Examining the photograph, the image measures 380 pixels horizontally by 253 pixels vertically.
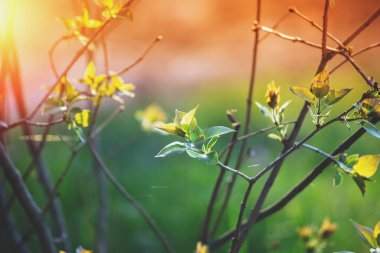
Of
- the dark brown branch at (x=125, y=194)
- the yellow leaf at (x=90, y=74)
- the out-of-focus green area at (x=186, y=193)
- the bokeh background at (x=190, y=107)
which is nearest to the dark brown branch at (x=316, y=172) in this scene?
the dark brown branch at (x=125, y=194)

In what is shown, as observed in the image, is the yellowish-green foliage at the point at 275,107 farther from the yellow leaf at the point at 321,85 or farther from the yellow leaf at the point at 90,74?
the yellow leaf at the point at 90,74

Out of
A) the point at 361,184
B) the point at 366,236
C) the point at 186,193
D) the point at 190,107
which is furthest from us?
the point at 190,107

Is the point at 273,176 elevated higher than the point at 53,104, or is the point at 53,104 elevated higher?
the point at 53,104

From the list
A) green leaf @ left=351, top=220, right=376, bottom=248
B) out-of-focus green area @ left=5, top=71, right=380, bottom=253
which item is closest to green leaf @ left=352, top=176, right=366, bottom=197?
green leaf @ left=351, top=220, right=376, bottom=248

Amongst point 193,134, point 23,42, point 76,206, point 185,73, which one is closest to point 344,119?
point 193,134

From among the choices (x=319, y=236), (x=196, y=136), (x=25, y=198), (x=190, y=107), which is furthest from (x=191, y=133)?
(x=190, y=107)

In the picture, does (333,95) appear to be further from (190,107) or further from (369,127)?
(190,107)

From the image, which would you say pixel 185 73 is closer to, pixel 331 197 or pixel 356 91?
pixel 356 91

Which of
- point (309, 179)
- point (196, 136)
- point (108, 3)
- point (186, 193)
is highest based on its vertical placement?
point (108, 3)
